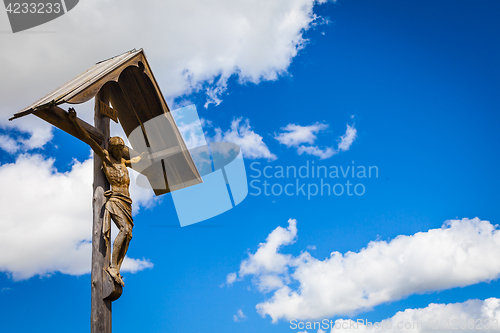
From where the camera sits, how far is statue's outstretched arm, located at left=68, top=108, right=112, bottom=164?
5.69 metres

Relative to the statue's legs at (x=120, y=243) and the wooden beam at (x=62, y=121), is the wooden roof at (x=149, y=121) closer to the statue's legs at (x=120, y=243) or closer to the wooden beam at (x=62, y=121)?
the wooden beam at (x=62, y=121)

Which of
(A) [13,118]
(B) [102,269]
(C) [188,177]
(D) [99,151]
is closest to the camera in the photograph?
(A) [13,118]

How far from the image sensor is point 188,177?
7945 millimetres

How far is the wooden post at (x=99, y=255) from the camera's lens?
5.27 meters

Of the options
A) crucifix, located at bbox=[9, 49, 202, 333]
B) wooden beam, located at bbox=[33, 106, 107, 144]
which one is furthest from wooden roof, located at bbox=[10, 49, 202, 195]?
wooden beam, located at bbox=[33, 106, 107, 144]

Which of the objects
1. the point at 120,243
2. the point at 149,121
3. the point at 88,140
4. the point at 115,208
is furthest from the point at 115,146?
the point at 120,243

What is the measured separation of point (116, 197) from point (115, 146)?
0.84 metres

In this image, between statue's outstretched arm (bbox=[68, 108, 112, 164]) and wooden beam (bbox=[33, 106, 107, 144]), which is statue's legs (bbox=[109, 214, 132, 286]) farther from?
wooden beam (bbox=[33, 106, 107, 144])

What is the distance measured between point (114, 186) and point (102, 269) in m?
1.20

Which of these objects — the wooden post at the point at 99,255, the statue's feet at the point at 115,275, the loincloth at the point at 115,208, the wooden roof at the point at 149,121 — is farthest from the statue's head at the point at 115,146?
the statue's feet at the point at 115,275

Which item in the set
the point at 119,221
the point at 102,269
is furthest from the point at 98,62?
the point at 102,269

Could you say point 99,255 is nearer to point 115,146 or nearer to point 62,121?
point 115,146

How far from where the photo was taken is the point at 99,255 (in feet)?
18.2

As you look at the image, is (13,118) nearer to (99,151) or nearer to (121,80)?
(99,151)
